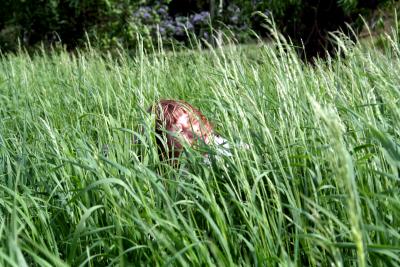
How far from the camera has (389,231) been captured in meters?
1.34

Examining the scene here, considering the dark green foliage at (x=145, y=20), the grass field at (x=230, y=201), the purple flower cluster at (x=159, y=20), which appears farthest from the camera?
the purple flower cluster at (x=159, y=20)

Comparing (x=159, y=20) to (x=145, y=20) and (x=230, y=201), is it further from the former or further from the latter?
(x=230, y=201)

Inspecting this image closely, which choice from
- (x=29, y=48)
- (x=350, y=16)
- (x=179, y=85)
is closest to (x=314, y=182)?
(x=179, y=85)

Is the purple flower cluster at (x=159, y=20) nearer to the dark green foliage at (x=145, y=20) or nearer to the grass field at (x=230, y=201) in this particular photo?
the dark green foliage at (x=145, y=20)

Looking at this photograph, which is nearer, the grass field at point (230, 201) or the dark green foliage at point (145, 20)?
the grass field at point (230, 201)

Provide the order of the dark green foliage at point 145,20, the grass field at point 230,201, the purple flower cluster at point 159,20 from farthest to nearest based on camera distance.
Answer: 1. the purple flower cluster at point 159,20
2. the dark green foliage at point 145,20
3. the grass field at point 230,201

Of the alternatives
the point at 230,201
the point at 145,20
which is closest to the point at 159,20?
the point at 145,20

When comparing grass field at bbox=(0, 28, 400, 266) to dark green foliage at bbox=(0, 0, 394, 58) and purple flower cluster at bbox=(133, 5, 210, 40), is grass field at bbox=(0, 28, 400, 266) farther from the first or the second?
purple flower cluster at bbox=(133, 5, 210, 40)

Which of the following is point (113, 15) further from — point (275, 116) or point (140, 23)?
point (275, 116)

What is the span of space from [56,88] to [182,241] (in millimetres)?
2761

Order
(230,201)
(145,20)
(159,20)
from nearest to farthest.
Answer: (230,201) → (159,20) → (145,20)

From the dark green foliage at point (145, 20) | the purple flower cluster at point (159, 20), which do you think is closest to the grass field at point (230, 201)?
the dark green foliage at point (145, 20)

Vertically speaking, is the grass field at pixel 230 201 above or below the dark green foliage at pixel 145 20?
above

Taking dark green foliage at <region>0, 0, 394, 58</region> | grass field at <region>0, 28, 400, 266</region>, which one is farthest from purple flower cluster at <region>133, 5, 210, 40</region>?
grass field at <region>0, 28, 400, 266</region>
